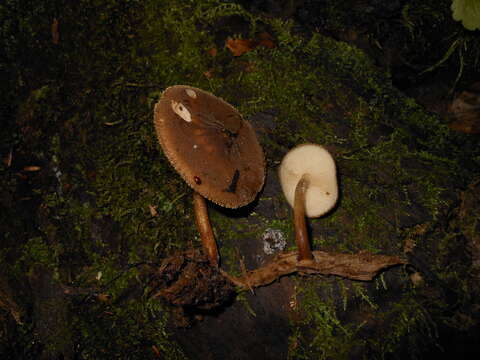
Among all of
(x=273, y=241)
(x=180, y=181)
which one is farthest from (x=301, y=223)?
(x=180, y=181)

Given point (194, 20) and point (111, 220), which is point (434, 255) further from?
point (194, 20)

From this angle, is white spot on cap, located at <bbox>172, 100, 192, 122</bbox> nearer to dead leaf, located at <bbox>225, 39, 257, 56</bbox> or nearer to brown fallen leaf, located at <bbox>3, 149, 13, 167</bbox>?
dead leaf, located at <bbox>225, 39, 257, 56</bbox>

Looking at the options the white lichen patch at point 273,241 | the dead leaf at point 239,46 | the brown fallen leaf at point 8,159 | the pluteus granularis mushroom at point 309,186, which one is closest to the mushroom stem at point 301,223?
the pluteus granularis mushroom at point 309,186

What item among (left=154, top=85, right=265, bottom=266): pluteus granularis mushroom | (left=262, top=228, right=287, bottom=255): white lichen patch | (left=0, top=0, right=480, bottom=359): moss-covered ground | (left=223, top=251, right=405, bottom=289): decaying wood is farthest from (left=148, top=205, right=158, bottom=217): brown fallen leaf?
(left=262, top=228, right=287, bottom=255): white lichen patch

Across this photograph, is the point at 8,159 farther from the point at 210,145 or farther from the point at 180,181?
the point at 210,145

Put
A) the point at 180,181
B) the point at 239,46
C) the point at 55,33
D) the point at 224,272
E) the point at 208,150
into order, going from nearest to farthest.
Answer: the point at 208,150 → the point at 224,272 → the point at 180,181 → the point at 55,33 → the point at 239,46

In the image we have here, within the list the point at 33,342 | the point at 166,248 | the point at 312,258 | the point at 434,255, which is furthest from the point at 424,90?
the point at 33,342

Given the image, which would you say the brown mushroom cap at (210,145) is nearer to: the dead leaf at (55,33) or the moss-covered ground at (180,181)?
the moss-covered ground at (180,181)
